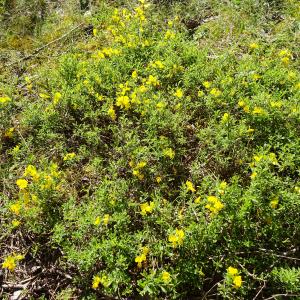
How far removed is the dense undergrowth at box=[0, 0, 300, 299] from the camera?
3131mm

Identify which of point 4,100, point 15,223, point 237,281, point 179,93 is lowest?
point 237,281

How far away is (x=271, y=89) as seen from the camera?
4281mm

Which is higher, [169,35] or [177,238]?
[169,35]

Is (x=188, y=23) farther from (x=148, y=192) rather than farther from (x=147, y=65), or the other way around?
(x=148, y=192)

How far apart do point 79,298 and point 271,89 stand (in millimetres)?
2955

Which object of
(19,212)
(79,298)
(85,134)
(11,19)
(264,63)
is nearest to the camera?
(79,298)

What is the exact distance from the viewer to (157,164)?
12.4 feet

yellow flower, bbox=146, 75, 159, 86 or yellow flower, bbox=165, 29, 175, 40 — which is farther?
yellow flower, bbox=165, 29, 175, 40

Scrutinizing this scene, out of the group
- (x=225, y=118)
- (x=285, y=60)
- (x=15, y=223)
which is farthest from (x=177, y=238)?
(x=285, y=60)

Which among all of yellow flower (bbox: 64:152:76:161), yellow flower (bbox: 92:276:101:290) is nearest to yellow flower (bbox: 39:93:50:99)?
yellow flower (bbox: 64:152:76:161)

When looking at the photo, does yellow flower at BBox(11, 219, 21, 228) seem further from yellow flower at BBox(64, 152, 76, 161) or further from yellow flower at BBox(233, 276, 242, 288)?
yellow flower at BBox(233, 276, 242, 288)

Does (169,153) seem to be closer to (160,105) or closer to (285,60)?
(160,105)

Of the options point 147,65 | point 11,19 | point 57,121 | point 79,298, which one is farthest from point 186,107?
point 11,19

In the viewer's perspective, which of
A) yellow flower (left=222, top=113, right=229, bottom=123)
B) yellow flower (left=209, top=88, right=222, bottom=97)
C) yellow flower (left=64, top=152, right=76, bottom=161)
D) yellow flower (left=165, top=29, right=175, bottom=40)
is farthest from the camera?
yellow flower (left=165, top=29, right=175, bottom=40)
